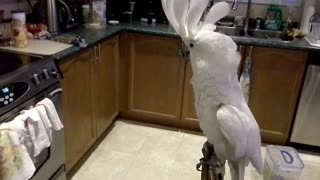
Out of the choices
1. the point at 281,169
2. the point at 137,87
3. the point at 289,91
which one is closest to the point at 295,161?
the point at 281,169

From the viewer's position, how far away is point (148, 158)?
91.7 inches

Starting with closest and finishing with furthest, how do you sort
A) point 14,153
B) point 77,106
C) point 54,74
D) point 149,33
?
point 14,153 < point 54,74 < point 77,106 < point 149,33

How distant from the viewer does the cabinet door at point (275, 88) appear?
7.52ft

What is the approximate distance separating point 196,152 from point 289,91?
859 millimetres

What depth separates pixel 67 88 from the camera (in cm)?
182

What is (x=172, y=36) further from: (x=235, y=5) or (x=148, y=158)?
(x=148, y=158)

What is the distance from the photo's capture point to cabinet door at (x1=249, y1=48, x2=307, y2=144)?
2.29 m

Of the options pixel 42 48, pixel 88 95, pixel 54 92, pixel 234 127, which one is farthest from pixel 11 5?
pixel 234 127

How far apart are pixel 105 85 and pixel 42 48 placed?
0.71m

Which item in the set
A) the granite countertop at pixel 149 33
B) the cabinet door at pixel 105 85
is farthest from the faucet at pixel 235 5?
the cabinet door at pixel 105 85

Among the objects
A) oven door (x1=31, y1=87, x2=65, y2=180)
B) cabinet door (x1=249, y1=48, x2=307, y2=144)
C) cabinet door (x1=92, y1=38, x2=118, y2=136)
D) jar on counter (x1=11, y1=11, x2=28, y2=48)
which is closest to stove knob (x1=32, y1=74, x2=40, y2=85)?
oven door (x1=31, y1=87, x2=65, y2=180)

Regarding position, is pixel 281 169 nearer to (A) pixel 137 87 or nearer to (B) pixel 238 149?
(B) pixel 238 149

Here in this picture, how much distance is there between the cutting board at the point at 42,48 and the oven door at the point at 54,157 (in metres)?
0.24

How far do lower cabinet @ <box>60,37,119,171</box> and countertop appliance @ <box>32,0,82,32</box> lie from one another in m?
0.30
